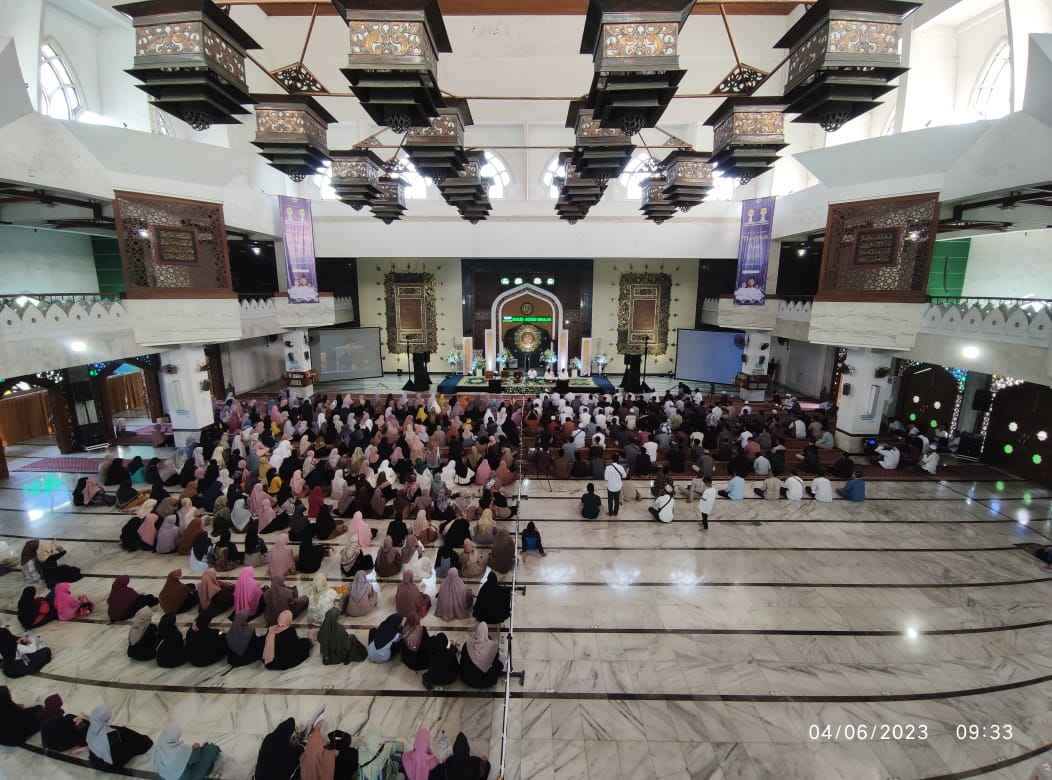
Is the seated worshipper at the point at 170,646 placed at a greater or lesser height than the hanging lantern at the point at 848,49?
lesser

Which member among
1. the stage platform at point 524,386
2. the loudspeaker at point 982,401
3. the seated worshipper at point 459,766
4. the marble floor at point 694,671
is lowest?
the marble floor at point 694,671

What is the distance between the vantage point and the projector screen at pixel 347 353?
51.2 feet

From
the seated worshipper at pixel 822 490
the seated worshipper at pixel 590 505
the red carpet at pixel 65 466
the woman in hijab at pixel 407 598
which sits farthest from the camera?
the red carpet at pixel 65 466

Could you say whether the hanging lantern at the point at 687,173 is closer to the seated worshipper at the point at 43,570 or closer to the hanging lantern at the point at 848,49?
the hanging lantern at the point at 848,49

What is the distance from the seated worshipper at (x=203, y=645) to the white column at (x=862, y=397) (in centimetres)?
1118

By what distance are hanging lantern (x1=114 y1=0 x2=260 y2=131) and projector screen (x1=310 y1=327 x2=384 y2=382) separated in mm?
12315

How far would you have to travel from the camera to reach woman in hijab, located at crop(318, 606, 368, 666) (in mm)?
4270

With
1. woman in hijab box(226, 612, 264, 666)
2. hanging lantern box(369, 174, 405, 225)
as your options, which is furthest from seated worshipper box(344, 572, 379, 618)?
hanging lantern box(369, 174, 405, 225)

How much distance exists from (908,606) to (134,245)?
12.5 m

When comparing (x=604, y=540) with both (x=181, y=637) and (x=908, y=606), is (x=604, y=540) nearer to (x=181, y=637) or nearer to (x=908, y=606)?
(x=908, y=606)

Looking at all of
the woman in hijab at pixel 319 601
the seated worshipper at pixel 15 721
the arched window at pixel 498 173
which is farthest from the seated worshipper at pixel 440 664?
the arched window at pixel 498 173

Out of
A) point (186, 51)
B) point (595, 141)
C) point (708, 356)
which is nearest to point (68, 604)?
point (186, 51)

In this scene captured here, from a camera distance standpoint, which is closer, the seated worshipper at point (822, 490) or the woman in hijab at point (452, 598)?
the woman in hijab at point (452, 598)

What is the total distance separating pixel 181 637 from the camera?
4.30 metres
